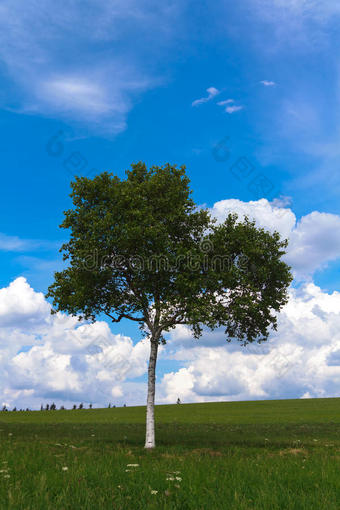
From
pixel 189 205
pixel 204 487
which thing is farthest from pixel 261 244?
pixel 204 487

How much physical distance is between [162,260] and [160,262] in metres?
0.19

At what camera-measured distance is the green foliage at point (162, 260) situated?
2848 centimetres

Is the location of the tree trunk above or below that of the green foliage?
below

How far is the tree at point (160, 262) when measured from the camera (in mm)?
28453

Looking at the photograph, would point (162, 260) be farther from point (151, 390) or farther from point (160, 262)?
point (151, 390)

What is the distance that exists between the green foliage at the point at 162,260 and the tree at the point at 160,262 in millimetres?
71

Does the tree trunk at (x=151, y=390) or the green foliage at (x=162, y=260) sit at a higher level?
the green foliage at (x=162, y=260)

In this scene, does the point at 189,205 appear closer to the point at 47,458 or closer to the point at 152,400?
the point at 152,400

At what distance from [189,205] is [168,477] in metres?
22.2

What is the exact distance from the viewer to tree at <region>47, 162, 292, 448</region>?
93.4 ft

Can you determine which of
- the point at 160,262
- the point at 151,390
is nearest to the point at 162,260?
the point at 160,262

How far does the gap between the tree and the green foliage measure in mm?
71

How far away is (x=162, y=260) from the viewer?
28.3 metres

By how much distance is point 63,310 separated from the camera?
31.5 m
